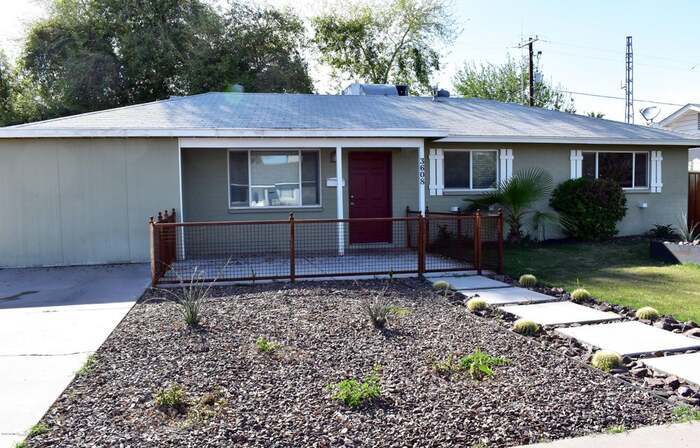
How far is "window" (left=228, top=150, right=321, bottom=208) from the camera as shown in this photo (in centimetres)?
1245

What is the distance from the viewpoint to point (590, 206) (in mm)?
13242

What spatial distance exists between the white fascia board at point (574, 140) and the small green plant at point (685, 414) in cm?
887

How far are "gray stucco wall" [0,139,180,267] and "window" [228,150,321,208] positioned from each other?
1802 millimetres

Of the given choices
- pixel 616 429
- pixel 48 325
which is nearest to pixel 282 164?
pixel 48 325

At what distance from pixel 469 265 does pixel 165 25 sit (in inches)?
801

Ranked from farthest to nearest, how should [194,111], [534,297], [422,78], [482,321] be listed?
[422,78] < [194,111] < [534,297] < [482,321]

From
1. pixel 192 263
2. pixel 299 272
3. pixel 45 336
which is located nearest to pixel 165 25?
pixel 192 263

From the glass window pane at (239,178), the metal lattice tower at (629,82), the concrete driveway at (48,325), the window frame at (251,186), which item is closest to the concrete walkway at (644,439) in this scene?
the concrete driveway at (48,325)

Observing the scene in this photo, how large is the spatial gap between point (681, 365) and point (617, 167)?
1084cm

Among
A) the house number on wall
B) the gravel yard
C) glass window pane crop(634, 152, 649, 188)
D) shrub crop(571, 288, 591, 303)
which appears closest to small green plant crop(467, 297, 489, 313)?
the gravel yard

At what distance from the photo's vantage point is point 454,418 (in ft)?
12.4

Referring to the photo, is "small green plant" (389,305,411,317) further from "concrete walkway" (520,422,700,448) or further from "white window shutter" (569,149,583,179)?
"white window shutter" (569,149,583,179)

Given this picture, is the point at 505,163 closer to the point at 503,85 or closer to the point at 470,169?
the point at 470,169

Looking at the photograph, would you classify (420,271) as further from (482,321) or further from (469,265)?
(482,321)
